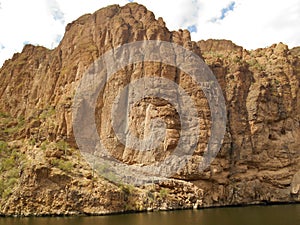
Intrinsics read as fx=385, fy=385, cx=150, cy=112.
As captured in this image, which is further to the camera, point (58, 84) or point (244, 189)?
point (58, 84)

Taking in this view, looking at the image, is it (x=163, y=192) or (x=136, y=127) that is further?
(x=136, y=127)

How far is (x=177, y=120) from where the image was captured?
70812mm

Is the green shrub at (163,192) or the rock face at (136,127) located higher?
the rock face at (136,127)

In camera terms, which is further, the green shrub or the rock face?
the green shrub

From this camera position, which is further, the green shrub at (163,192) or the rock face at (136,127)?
the green shrub at (163,192)

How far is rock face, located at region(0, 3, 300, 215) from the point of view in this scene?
56.8 metres

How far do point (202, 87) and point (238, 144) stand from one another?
1355 cm

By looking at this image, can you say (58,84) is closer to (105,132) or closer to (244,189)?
(105,132)

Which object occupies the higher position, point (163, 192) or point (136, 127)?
point (136, 127)

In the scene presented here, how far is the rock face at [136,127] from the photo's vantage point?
5684 centimetres

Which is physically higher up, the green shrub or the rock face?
the rock face

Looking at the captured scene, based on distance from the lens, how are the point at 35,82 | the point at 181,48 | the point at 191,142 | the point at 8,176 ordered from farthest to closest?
the point at 35,82
the point at 181,48
the point at 191,142
the point at 8,176

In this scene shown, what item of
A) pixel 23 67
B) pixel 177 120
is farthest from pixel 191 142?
pixel 23 67

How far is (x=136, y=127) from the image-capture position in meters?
71.4
